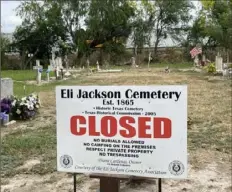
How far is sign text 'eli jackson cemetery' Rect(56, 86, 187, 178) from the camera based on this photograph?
110 inches

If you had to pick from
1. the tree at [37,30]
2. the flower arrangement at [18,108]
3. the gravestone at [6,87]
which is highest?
the tree at [37,30]

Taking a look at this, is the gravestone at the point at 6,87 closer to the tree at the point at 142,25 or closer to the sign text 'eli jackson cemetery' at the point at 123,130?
the sign text 'eli jackson cemetery' at the point at 123,130

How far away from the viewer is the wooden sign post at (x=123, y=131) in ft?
9.18

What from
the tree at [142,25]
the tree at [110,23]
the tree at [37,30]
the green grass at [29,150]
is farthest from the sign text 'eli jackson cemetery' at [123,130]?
the tree at [142,25]

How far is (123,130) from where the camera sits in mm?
2857

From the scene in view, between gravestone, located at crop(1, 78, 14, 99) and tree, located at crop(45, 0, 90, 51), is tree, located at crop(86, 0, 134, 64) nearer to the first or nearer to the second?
tree, located at crop(45, 0, 90, 51)

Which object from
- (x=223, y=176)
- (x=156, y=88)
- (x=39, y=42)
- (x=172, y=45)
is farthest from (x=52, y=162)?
(x=172, y=45)

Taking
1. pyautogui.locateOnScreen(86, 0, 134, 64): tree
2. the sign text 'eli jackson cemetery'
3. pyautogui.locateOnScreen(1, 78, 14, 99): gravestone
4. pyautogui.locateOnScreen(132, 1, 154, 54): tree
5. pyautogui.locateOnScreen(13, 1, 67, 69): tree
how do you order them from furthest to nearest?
1. pyautogui.locateOnScreen(132, 1, 154, 54): tree
2. pyautogui.locateOnScreen(86, 0, 134, 64): tree
3. pyautogui.locateOnScreen(13, 1, 67, 69): tree
4. pyautogui.locateOnScreen(1, 78, 14, 99): gravestone
5. the sign text 'eli jackson cemetery'

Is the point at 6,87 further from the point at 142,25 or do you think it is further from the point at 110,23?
the point at 142,25

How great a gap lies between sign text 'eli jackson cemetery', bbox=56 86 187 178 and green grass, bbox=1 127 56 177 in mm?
2200

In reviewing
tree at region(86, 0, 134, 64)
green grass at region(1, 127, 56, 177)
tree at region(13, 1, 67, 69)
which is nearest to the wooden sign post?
green grass at region(1, 127, 56, 177)

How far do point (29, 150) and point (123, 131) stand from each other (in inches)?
136

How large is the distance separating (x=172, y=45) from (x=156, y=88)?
152ft

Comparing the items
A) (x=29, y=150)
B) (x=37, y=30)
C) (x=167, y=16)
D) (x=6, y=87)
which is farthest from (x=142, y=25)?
(x=29, y=150)
